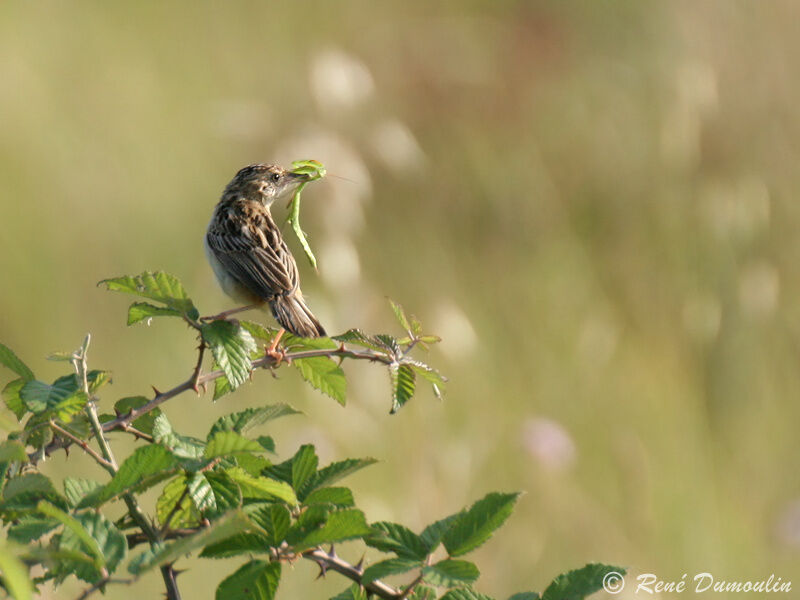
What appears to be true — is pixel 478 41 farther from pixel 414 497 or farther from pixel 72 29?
pixel 414 497

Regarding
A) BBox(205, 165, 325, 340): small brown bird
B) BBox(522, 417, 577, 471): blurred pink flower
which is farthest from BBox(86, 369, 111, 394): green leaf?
BBox(522, 417, 577, 471): blurred pink flower

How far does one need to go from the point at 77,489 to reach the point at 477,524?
1.91 feet

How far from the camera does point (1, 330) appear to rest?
546cm

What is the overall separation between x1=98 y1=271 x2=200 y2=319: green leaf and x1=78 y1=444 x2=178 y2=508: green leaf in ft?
1.58

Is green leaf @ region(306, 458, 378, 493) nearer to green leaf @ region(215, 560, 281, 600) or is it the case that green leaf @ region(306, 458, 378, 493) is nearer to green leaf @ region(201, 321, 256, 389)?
green leaf @ region(215, 560, 281, 600)

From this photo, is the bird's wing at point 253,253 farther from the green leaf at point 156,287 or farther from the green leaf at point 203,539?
the green leaf at point 203,539

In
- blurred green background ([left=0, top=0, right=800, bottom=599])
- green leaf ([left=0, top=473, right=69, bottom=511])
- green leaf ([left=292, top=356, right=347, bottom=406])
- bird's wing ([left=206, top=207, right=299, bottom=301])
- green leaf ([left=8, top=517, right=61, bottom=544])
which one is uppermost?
blurred green background ([left=0, top=0, right=800, bottom=599])

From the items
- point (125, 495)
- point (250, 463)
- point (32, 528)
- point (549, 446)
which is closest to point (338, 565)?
point (250, 463)

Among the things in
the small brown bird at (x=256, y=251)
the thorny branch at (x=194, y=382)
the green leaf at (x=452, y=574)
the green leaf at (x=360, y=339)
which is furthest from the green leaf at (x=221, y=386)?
the small brown bird at (x=256, y=251)

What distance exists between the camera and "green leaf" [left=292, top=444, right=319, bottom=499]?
156 cm

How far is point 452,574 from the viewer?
1.51 m

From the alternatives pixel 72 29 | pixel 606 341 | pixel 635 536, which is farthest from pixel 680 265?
pixel 72 29

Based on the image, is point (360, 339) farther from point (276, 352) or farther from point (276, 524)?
point (276, 524)

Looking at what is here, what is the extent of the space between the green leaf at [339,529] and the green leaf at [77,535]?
28 cm
